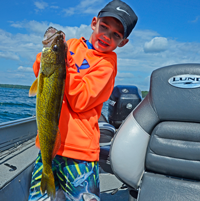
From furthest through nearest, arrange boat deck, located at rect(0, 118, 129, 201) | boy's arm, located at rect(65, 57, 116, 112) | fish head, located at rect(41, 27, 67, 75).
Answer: boat deck, located at rect(0, 118, 129, 201), boy's arm, located at rect(65, 57, 116, 112), fish head, located at rect(41, 27, 67, 75)

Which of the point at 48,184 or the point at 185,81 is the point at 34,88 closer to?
the point at 48,184

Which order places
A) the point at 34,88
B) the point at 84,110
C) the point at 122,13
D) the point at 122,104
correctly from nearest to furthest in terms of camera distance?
the point at 34,88, the point at 84,110, the point at 122,13, the point at 122,104

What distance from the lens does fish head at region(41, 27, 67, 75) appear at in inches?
51.9

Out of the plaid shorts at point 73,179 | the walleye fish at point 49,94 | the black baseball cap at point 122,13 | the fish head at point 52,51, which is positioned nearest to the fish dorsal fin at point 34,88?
the walleye fish at point 49,94

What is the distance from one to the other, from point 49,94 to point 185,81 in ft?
3.45

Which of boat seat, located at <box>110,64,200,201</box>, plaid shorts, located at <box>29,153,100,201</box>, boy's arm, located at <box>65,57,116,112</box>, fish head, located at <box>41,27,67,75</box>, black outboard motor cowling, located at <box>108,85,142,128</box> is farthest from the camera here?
black outboard motor cowling, located at <box>108,85,142,128</box>

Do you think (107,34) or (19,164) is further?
(19,164)

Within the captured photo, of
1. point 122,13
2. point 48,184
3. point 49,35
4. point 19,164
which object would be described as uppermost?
point 122,13

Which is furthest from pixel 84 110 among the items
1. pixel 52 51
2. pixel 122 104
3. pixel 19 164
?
pixel 122 104

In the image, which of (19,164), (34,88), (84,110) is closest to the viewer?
(34,88)

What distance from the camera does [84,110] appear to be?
5.16 ft

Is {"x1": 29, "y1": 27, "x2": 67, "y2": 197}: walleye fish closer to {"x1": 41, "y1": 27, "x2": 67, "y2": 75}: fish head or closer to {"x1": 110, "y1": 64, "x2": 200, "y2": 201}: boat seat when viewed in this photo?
{"x1": 41, "y1": 27, "x2": 67, "y2": 75}: fish head

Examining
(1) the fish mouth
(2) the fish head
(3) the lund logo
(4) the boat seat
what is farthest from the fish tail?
(3) the lund logo

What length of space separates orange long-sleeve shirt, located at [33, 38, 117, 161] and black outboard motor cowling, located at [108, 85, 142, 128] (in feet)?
9.78
